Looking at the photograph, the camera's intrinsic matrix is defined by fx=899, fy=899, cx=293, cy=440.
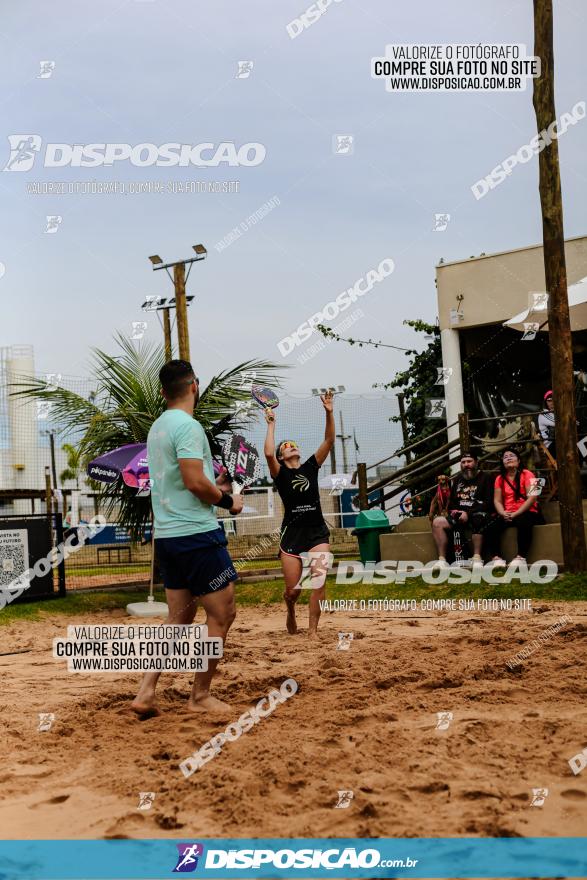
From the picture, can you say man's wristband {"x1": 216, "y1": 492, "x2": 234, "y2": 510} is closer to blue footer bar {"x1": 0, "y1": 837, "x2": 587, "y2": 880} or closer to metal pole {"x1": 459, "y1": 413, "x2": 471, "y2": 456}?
blue footer bar {"x1": 0, "y1": 837, "x2": 587, "y2": 880}

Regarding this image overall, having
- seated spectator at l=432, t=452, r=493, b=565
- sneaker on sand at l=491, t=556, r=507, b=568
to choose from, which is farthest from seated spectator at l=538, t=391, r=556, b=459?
sneaker on sand at l=491, t=556, r=507, b=568

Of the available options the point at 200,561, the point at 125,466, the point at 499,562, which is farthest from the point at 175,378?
the point at 499,562

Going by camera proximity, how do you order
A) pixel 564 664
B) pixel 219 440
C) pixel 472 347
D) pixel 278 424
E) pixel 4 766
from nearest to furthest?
pixel 4 766 < pixel 564 664 < pixel 219 440 < pixel 278 424 < pixel 472 347

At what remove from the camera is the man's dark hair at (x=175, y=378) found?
17.6 ft

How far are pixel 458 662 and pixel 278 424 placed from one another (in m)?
11.1

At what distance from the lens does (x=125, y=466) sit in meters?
12.4

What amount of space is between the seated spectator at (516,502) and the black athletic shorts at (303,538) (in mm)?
3947

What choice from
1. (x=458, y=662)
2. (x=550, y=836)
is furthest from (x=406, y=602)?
(x=550, y=836)

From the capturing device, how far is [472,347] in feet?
60.0

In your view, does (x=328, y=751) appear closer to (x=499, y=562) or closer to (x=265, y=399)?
(x=265, y=399)

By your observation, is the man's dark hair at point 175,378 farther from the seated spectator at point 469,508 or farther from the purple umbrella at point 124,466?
the seated spectator at point 469,508

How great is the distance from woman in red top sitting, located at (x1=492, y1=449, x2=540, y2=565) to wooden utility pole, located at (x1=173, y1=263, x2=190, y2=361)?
5.62m

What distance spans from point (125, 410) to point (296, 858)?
36.9ft

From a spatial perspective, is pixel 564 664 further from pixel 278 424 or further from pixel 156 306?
pixel 156 306
